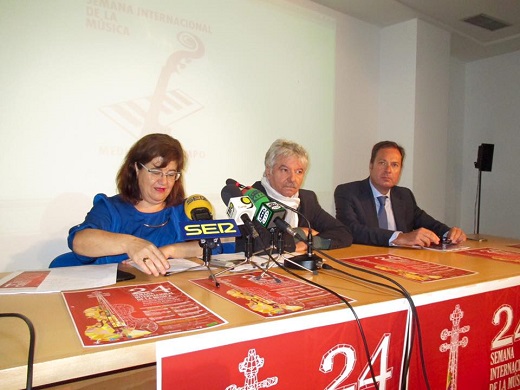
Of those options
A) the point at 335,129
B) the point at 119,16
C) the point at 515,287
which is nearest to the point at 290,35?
the point at 335,129

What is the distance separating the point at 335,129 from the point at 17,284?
3.18 metres

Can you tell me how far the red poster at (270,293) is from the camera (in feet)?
2.98

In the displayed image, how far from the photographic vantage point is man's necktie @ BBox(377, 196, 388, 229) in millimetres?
2623

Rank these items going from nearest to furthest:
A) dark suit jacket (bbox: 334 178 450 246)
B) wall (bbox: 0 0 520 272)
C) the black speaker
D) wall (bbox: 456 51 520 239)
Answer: wall (bbox: 0 0 520 272), dark suit jacket (bbox: 334 178 450 246), the black speaker, wall (bbox: 456 51 520 239)

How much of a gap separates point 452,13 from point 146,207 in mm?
3597

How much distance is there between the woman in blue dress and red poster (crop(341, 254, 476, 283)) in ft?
2.29

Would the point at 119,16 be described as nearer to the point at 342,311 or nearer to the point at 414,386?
the point at 342,311

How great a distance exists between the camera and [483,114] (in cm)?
486

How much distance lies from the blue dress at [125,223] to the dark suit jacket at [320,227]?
33 centimetres

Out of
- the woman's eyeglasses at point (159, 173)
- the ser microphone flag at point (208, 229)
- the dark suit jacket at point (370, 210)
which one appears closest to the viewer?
the ser microphone flag at point (208, 229)

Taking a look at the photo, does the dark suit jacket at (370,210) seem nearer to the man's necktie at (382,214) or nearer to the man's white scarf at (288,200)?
the man's necktie at (382,214)

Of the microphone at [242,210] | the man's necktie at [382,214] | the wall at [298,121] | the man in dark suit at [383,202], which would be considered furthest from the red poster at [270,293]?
the wall at [298,121]

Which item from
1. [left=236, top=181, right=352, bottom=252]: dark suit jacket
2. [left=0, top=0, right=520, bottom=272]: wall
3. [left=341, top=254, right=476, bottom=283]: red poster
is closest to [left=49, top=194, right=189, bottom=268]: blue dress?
[left=236, top=181, right=352, bottom=252]: dark suit jacket

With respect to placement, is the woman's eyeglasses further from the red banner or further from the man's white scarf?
the red banner
